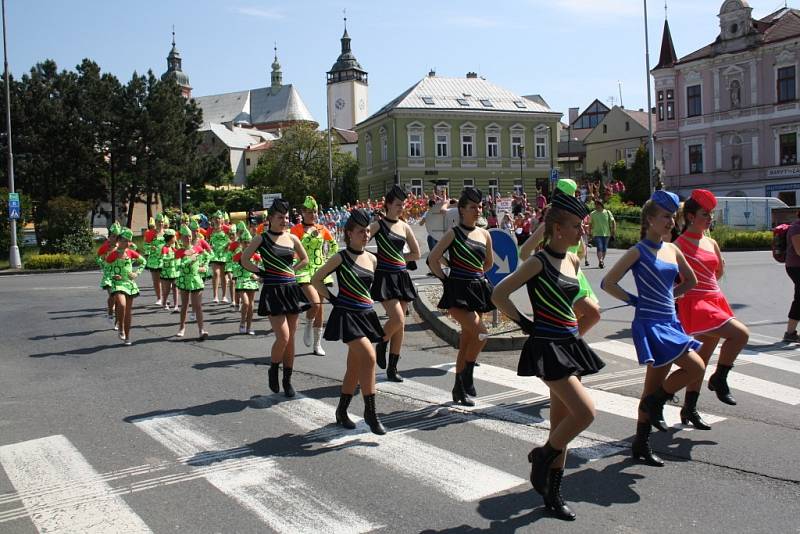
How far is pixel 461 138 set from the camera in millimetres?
67062

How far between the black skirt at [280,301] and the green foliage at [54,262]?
2564 centimetres

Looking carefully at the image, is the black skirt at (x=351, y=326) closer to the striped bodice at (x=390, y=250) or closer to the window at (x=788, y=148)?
the striped bodice at (x=390, y=250)

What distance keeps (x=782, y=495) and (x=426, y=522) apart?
7.55ft

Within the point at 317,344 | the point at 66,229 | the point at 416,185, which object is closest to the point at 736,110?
the point at 416,185

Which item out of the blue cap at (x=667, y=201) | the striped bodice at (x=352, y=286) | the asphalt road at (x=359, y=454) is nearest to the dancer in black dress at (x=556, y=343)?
the asphalt road at (x=359, y=454)

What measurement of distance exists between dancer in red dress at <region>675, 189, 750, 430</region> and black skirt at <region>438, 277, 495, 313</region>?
1897 mm

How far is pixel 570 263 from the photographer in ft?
16.6

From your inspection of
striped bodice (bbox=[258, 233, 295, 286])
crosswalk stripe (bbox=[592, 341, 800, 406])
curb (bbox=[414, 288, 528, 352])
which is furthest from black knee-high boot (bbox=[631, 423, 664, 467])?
striped bodice (bbox=[258, 233, 295, 286])

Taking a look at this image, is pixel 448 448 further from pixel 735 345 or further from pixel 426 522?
pixel 735 345

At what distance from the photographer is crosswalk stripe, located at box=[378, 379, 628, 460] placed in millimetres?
5973

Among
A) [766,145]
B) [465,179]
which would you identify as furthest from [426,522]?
[465,179]

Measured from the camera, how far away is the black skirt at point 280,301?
26.8 ft

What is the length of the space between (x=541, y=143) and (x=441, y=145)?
31.6 feet

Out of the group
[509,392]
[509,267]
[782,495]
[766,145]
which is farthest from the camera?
[766,145]
